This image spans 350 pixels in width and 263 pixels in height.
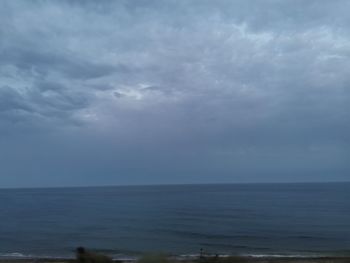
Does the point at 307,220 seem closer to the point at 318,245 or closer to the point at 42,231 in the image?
the point at 318,245

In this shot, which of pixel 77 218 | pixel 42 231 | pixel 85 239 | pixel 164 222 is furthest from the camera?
pixel 77 218

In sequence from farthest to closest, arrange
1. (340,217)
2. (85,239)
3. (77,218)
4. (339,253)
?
(77,218) → (340,217) → (85,239) → (339,253)

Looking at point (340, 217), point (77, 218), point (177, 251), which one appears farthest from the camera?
point (77, 218)

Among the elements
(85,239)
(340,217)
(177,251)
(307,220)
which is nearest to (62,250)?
(85,239)

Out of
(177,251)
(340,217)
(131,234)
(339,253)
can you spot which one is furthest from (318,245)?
(340,217)

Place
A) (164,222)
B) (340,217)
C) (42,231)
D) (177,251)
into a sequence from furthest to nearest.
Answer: (340,217)
(164,222)
(42,231)
(177,251)

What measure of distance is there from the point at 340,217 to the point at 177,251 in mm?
45133

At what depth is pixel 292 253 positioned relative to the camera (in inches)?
1715

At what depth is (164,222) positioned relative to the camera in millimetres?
73750

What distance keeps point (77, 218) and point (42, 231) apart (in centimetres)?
2049

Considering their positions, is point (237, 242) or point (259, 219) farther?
point (259, 219)

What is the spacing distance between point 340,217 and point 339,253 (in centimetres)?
3962

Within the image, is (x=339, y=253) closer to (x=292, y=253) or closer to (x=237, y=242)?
(x=292, y=253)

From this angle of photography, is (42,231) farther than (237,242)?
Yes
